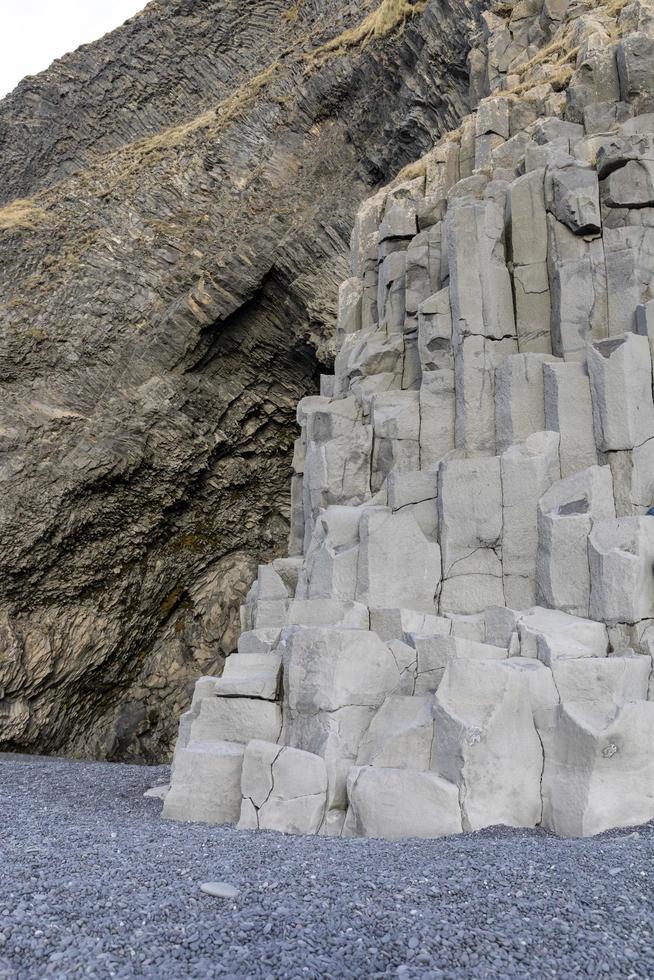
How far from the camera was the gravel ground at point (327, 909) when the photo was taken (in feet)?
13.7

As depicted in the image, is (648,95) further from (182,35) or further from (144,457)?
(182,35)

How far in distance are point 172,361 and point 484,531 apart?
17.0 meters

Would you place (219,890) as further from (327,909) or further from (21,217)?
Result: (21,217)

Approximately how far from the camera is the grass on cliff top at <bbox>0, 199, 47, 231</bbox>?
91.8ft

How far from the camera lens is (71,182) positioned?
30109 millimetres

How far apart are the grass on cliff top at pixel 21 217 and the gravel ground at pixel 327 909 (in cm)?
2636

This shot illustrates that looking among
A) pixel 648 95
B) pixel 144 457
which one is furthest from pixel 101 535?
pixel 648 95

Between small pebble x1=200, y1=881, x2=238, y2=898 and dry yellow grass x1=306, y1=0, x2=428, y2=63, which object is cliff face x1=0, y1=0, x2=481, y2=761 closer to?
dry yellow grass x1=306, y1=0, x2=428, y2=63

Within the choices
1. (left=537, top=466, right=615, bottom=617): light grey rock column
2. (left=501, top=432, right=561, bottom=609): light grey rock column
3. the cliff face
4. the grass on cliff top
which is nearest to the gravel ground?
(left=537, top=466, right=615, bottom=617): light grey rock column

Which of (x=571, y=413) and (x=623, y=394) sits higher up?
(x=623, y=394)

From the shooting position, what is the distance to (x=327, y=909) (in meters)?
4.82

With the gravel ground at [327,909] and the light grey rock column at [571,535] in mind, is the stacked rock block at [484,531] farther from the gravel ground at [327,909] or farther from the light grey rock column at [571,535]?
the gravel ground at [327,909]

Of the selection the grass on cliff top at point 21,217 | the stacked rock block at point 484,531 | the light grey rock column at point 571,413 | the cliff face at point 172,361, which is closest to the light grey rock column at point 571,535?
the stacked rock block at point 484,531

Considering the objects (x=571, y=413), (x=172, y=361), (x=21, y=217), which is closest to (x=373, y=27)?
(x=172, y=361)
